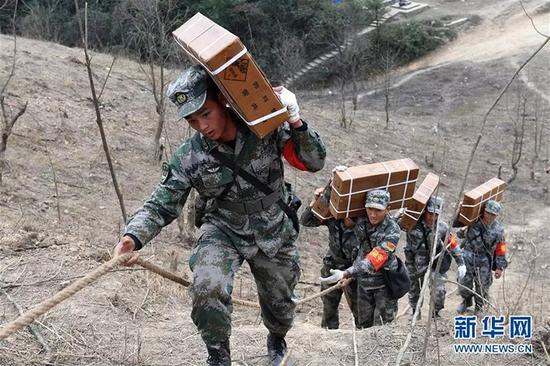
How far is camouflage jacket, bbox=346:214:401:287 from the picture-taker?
5.25 meters

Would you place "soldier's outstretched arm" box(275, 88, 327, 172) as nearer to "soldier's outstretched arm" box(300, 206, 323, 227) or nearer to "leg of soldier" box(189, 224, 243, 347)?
"leg of soldier" box(189, 224, 243, 347)

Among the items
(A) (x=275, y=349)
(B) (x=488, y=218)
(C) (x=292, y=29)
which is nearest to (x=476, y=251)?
(B) (x=488, y=218)

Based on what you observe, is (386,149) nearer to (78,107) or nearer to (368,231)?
(78,107)

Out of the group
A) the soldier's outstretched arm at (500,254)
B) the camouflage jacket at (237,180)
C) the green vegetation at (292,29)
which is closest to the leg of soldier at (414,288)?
the soldier's outstretched arm at (500,254)

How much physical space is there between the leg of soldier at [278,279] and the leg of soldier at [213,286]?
197 mm

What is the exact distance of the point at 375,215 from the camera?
533cm

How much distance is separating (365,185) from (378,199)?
232mm

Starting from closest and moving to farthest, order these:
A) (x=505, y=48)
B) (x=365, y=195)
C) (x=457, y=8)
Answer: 1. (x=365, y=195)
2. (x=505, y=48)
3. (x=457, y=8)

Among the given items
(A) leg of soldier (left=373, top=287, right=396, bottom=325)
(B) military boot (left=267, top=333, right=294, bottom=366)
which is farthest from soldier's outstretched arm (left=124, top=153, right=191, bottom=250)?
(A) leg of soldier (left=373, top=287, right=396, bottom=325)

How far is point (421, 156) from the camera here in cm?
1683

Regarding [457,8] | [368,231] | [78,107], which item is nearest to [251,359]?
[368,231]

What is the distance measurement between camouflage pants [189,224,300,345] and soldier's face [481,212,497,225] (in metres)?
4.08

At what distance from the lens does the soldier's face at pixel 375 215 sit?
5324 mm

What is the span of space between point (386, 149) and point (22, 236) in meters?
12.2
